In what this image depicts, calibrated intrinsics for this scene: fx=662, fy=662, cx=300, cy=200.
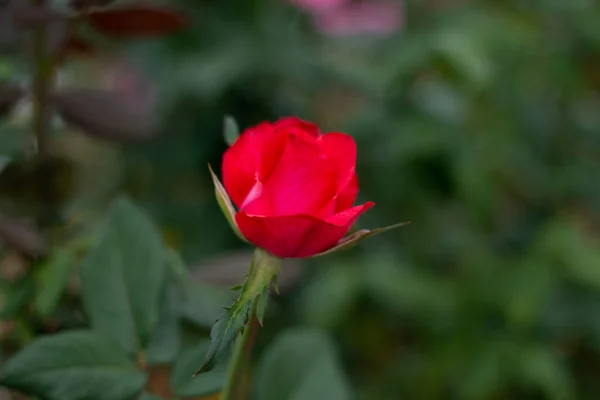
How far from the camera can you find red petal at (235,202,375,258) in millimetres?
236

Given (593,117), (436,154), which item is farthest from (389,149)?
(593,117)

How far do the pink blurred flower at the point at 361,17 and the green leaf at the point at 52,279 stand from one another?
2.25 feet

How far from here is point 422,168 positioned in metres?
0.88

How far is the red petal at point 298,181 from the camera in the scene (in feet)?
0.82

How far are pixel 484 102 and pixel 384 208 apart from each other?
0.20m

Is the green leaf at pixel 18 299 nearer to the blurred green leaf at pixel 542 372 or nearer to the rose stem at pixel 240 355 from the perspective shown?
the rose stem at pixel 240 355

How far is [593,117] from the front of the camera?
106cm

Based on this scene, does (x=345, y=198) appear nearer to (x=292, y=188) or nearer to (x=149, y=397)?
(x=292, y=188)

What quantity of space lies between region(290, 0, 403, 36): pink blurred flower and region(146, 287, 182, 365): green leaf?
70 centimetres

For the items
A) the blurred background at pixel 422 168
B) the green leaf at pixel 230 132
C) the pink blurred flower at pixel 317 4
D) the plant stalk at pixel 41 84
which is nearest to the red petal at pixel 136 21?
the plant stalk at pixel 41 84

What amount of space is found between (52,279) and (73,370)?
0.08 m

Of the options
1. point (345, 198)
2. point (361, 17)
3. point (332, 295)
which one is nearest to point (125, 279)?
point (345, 198)

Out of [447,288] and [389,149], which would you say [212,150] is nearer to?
[389,149]

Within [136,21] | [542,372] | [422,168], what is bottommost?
[542,372]
